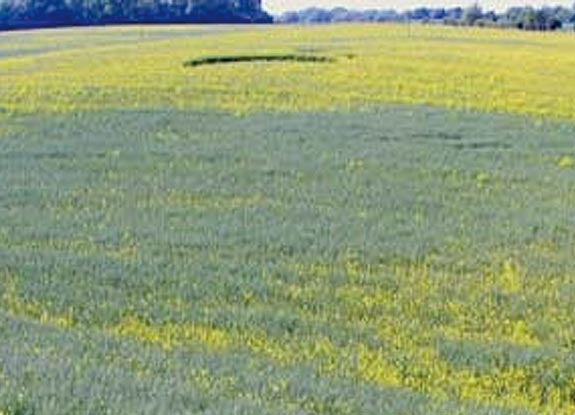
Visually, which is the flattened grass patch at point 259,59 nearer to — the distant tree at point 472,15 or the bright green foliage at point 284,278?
the bright green foliage at point 284,278

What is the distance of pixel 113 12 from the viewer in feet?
449

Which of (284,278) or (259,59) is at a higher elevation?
(284,278)

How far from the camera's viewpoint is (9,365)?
31.1 ft

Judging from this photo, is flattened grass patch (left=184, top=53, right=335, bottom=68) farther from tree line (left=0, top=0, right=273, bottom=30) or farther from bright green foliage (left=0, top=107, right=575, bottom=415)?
tree line (left=0, top=0, right=273, bottom=30)

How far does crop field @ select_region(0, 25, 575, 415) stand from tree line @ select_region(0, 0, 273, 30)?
9805cm

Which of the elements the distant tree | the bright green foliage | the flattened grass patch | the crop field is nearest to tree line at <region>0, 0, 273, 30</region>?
the distant tree

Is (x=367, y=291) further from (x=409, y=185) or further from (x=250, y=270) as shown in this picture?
(x=409, y=185)

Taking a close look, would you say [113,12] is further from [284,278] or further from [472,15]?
[284,278]

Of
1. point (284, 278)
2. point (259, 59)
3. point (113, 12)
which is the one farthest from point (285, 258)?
point (113, 12)

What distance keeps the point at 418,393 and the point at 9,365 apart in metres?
3.19

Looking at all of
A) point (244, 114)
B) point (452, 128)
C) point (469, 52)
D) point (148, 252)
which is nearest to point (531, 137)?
point (452, 128)

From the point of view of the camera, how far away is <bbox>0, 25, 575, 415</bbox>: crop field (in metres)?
10.0

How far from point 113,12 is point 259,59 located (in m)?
76.6

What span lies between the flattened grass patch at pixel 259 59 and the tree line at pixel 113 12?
70316 mm
